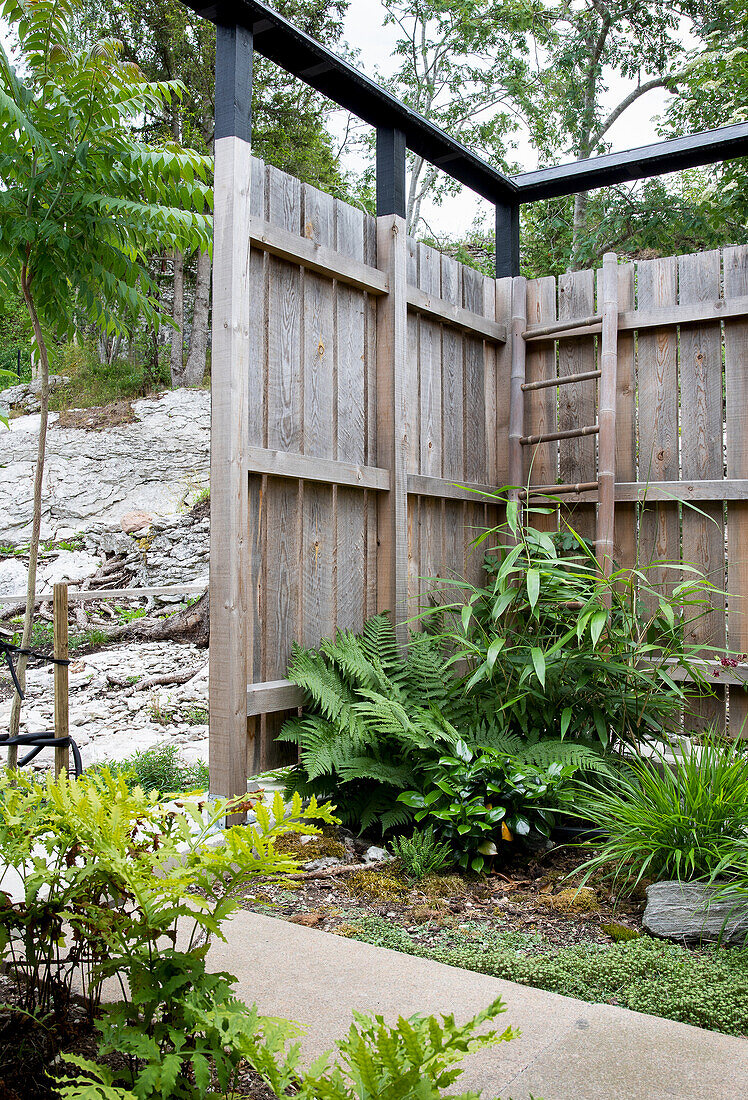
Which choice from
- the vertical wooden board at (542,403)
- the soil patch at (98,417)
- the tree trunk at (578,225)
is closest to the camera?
the vertical wooden board at (542,403)

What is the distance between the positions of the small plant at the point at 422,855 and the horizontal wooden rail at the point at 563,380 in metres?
2.33

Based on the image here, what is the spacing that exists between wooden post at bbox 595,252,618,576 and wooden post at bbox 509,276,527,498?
0.44 metres

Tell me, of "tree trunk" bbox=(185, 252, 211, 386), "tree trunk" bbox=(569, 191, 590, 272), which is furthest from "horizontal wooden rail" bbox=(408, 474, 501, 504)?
"tree trunk" bbox=(185, 252, 211, 386)

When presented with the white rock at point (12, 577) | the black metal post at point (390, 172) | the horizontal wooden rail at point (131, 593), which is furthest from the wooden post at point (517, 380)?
the white rock at point (12, 577)

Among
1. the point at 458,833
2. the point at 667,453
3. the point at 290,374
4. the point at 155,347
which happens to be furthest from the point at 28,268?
the point at 155,347

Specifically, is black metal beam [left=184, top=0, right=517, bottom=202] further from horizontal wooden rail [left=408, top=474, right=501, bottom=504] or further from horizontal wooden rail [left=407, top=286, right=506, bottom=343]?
horizontal wooden rail [left=408, top=474, right=501, bottom=504]

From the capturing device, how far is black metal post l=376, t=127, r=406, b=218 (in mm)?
3572

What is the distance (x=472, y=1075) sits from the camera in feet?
4.31

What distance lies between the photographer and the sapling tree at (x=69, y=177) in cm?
258

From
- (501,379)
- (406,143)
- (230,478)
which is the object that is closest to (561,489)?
(501,379)

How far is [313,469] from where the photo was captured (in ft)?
10.3

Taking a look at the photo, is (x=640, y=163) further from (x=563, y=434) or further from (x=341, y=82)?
(x=341, y=82)

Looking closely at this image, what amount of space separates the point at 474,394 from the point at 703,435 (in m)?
1.13

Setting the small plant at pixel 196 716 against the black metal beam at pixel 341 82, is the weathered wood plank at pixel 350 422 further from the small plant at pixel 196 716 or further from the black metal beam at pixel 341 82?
the small plant at pixel 196 716
